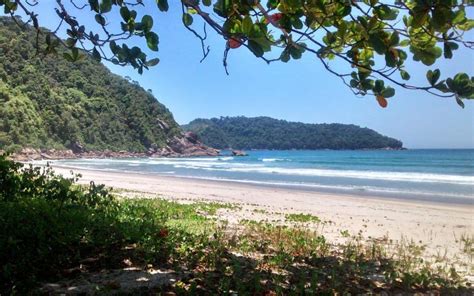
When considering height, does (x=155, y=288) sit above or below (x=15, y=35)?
below

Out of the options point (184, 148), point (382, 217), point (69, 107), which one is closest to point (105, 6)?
point (382, 217)

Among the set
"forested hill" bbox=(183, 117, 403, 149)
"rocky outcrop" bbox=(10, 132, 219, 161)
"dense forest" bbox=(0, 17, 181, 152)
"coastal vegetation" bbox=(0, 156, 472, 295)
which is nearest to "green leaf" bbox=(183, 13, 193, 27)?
"coastal vegetation" bbox=(0, 156, 472, 295)

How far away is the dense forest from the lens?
61344mm

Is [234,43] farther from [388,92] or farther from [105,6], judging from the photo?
[105,6]

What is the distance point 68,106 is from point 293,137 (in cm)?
11374

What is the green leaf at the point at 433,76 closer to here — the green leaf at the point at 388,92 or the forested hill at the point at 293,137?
the green leaf at the point at 388,92

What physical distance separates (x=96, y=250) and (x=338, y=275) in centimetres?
269

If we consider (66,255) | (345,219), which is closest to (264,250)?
(66,255)

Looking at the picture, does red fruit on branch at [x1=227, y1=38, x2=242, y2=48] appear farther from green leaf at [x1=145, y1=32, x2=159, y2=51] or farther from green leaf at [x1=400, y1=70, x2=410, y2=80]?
green leaf at [x1=400, y1=70, x2=410, y2=80]

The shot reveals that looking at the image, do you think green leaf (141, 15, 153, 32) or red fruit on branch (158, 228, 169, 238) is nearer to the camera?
green leaf (141, 15, 153, 32)

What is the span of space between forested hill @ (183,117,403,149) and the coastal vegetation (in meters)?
150

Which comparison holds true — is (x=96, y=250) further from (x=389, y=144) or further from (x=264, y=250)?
(x=389, y=144)

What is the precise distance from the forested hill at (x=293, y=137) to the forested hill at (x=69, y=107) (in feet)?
163

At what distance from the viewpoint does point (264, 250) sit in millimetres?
5363
